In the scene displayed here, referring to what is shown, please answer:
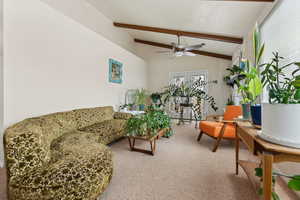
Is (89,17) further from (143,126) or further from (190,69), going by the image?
(190,69)

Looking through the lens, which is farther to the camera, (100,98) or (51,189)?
(100,98)

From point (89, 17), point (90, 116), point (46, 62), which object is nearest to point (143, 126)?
point (90, 116)

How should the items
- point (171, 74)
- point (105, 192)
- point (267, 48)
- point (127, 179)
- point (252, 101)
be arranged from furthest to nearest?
1. point (171, 74)
2. point (267, 48)
3. point (127, 179)
4. point (105, 192)
5. point (252, 101)

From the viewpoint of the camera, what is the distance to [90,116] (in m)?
2.80

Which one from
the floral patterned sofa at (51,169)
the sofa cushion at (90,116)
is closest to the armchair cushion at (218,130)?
the floral patterned sofa at (51,169)

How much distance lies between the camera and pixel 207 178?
1.61m

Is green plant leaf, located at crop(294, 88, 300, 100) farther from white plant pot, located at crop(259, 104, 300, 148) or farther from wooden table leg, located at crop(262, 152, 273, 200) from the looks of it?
wooden table leg, located at crop(262, 152, 273, 200)

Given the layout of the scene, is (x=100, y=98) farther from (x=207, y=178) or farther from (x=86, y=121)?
(x=207, y=178)

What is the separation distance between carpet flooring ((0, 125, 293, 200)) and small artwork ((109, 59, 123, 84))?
229 cm

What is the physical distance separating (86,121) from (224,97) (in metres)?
5.10

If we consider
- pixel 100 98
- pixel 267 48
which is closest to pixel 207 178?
pixel 267 48

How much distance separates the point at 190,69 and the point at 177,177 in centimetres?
492

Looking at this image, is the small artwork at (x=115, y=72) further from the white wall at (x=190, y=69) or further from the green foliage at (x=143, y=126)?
the white wall at (x=190, y=69)

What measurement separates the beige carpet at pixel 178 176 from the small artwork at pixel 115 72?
2273 millimetres
